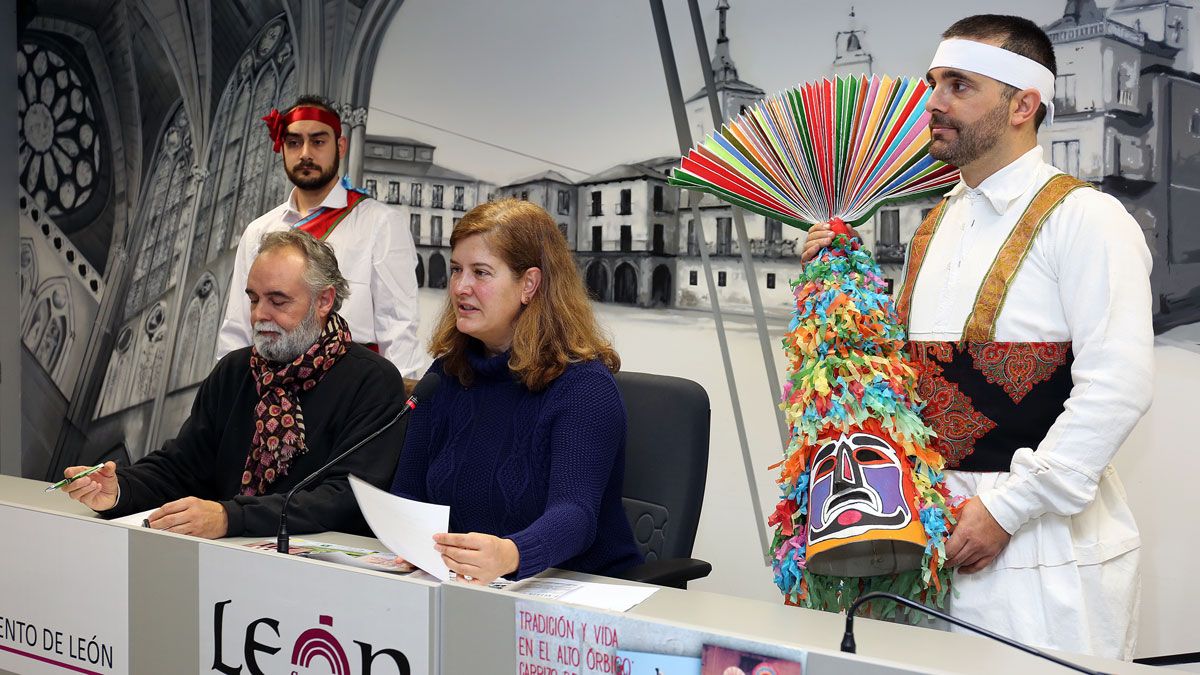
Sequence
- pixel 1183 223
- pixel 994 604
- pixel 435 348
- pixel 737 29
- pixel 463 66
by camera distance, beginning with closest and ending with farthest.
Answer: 1. pixel 994 604
2. pixel 435 348
3. pixel 1183 223
4. pixel 737 29
5. pixel 463 66

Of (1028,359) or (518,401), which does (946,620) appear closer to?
(1028,359)

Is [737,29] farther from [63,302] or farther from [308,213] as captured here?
[63,302]

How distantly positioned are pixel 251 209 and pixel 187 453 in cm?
244

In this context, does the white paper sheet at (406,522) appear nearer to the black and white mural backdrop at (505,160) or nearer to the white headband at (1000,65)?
the white headband at (1000,65)

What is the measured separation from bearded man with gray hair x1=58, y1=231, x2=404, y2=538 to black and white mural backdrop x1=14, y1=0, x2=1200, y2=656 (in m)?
1.45

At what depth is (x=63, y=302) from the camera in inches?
217

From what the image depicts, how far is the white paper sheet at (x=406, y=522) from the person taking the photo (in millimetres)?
1493

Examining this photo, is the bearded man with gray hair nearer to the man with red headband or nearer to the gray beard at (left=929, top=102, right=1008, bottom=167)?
the man with red headband

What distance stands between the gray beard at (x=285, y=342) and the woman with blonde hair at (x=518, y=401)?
0.50m

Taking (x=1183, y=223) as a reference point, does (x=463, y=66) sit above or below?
above

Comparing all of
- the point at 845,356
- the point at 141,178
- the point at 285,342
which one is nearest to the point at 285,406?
the point at 285,342

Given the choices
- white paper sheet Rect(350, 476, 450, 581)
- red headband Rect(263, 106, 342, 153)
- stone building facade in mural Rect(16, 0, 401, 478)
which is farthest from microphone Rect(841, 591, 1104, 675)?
stone building facade in mural Rect(16, 0, 401, 478)

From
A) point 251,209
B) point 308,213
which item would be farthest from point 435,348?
point 251,209

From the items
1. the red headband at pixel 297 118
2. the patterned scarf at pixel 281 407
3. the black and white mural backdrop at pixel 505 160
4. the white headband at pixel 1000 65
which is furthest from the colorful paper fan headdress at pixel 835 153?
the red headband at pixel 297 118
